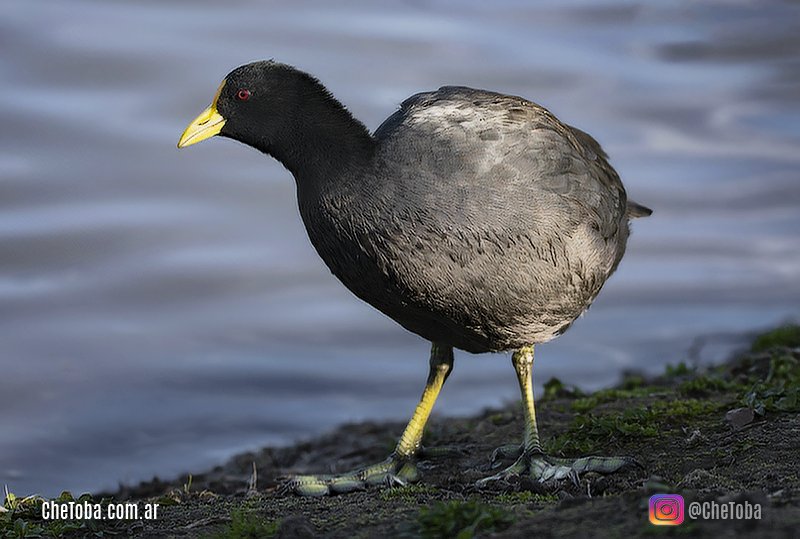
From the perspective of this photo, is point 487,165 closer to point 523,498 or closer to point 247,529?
point 523,498

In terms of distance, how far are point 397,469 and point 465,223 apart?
1.32 meters

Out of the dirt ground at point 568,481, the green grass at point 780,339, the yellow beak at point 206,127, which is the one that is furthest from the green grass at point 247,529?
the green grass at point 780,339

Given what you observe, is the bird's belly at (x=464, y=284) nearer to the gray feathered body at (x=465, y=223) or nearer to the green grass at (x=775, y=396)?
the gray feathered body at (x=465, y=223)

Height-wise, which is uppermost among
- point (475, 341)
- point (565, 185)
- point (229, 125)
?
point (229, 125)

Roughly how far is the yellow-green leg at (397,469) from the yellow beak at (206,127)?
58.2 inches

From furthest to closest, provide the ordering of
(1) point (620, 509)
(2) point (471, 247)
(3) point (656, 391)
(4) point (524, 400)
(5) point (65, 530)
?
(3) point (656, 391) → (4) point (524, 400) → (2) point (471, 247) → (5) point (65, 530) → (1) point (620, 509)

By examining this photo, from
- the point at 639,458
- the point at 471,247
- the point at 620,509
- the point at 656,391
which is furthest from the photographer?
the point at 656,391

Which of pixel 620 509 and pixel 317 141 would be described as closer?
pixel 620 509

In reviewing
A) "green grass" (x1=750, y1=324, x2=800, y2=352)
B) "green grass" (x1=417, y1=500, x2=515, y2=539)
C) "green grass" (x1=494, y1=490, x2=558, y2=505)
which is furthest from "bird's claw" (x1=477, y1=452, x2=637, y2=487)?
"green grass" (x1=750, y1=324, x2=800, y2=352)

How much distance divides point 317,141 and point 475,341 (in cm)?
110

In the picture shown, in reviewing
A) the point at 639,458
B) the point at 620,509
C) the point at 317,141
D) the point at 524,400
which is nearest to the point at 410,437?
the point at 524,400

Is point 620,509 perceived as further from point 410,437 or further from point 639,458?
point 410,437

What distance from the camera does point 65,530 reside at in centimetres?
412

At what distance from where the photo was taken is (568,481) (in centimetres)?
469
